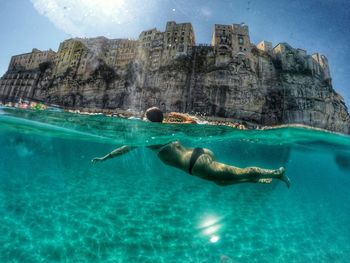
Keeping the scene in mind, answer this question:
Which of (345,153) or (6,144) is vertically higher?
(345,153)

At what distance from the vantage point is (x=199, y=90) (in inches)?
2013

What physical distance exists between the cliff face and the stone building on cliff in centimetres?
22

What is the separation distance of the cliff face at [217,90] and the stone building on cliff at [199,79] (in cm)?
22

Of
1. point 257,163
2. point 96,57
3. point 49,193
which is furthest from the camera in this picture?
point 96,57

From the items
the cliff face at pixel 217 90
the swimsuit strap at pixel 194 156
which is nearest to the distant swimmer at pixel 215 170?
the swimsuit strap at pixel 194 156

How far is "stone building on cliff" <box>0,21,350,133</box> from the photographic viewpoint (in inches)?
1993

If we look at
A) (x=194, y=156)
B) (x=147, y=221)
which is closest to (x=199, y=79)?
(x=147, y=221)

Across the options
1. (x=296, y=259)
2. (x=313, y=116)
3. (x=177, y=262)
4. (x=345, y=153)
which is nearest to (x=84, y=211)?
(x=177, y=262)

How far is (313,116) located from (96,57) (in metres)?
58.9

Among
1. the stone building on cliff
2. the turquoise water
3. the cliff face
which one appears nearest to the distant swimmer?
the turquoise water

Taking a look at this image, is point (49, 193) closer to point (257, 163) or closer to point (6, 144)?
point (6, 144)

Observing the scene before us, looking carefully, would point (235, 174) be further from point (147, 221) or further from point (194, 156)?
point (147, 221)

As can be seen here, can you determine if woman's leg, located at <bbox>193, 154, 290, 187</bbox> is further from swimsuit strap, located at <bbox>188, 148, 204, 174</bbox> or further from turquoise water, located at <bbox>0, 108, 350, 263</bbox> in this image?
turquoise water, located at <bbox>0, 108, 350, 263</bbox>

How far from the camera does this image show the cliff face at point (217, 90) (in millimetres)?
50125
